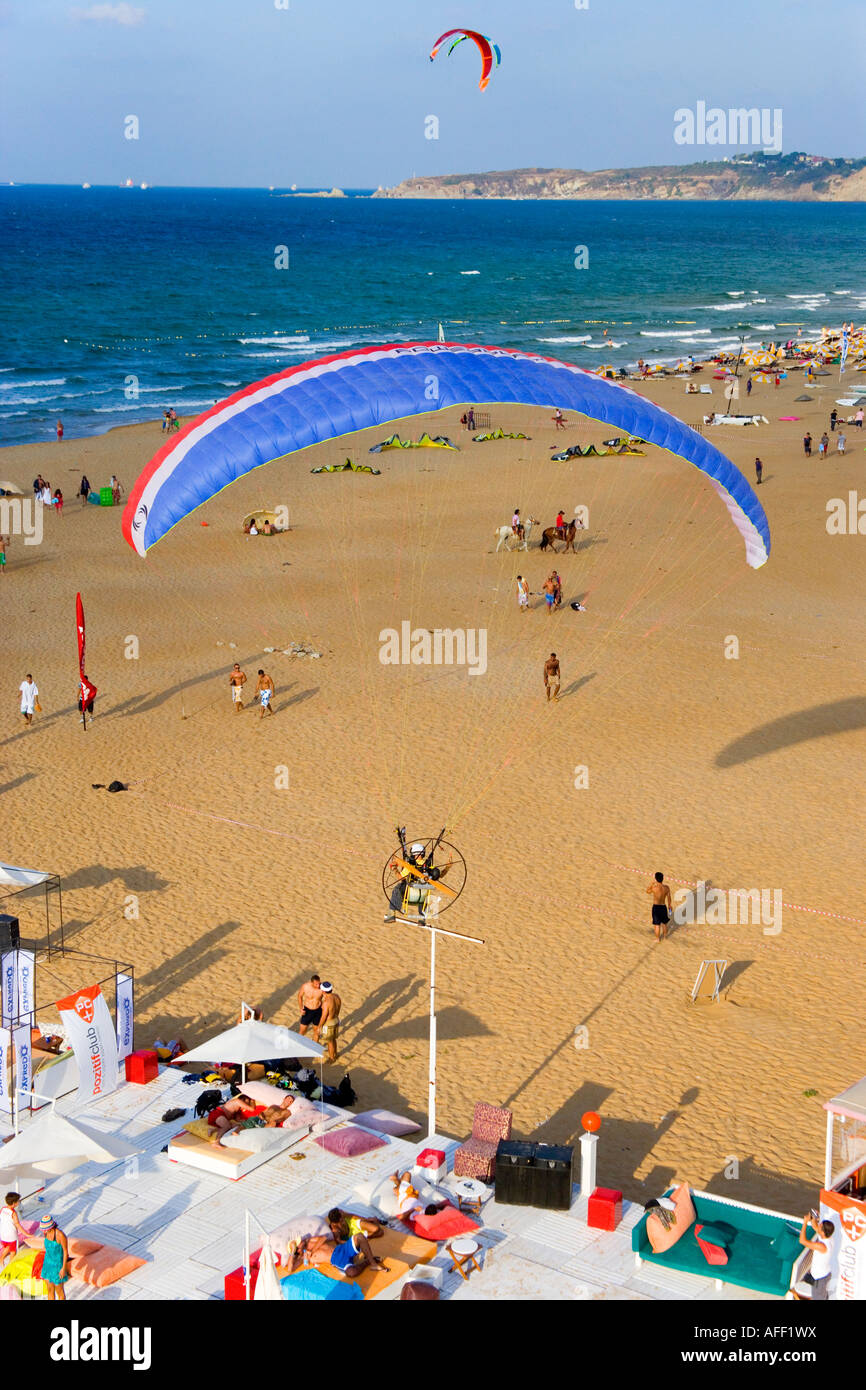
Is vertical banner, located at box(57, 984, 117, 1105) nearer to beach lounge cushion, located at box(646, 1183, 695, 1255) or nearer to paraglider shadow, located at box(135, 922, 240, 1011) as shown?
paraglider shadow, located at box(135, 922, 240, 1011)

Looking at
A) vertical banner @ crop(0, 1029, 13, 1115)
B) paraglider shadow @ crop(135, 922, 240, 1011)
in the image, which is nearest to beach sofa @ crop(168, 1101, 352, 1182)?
vertical banner @ crop(0, 1029, 13, 1115)

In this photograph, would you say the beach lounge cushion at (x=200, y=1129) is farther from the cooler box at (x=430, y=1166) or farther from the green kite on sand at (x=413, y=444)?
the green kite on sand at (x=413, y=444)

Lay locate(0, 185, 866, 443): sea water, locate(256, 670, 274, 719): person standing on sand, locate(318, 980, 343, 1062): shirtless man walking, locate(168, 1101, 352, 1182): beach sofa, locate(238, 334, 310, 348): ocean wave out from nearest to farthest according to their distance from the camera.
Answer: locate(168, 1101, 352, 1182): beach sofa → locate(318, 980, 343, 1062): shirtless man walking → locate(256, 670, 274, 719): person standing on sand → locate(0, 185, 866, 443): sea water → locate(238, 334, 310, 348): ocean wave

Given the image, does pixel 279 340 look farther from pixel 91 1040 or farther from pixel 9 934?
pixel 91 1040

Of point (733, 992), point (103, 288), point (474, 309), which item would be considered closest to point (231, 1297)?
point (733, 992)

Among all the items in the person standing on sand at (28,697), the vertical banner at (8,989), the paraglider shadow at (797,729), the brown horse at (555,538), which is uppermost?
the brown horse at (555,538)

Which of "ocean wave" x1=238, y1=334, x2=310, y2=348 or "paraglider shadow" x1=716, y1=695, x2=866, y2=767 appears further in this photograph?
"ocean wave" x1=238, y1=334, x2=310, y2=348

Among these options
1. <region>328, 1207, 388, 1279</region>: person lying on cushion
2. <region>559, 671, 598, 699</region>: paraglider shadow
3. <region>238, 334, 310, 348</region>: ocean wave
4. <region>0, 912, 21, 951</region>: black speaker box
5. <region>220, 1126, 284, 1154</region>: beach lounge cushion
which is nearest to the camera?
<region>328, 1207, 388, 1279</region>: person lying on cushion

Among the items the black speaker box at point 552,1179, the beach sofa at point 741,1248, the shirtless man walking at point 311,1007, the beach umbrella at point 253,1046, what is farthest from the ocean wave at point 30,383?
the beach sofa at point 741,1248
